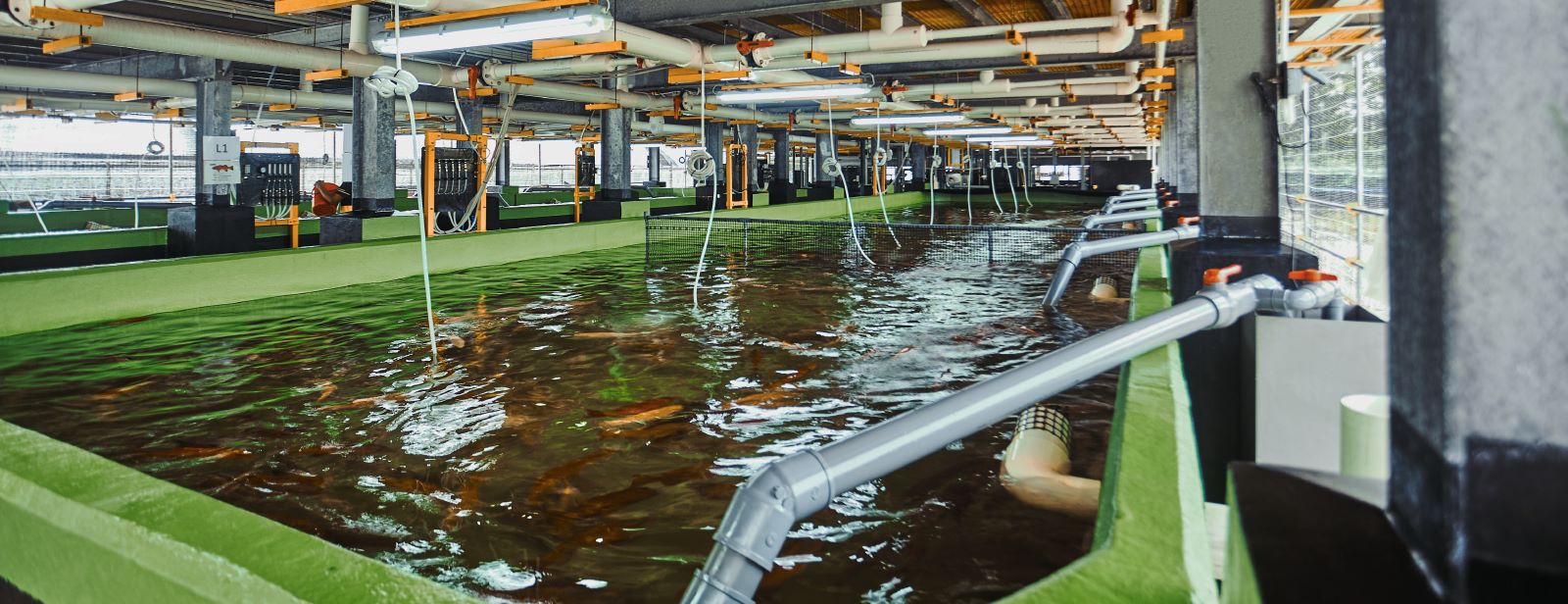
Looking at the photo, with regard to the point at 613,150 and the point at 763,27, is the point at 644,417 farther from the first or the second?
the point at 613,150

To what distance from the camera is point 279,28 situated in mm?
13086

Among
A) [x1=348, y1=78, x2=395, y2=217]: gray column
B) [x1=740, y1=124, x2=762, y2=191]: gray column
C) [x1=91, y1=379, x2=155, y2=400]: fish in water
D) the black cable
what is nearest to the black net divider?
the black cable

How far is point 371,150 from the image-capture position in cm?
1498

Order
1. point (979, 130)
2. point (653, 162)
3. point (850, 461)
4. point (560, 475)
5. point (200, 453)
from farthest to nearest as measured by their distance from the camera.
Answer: point (653, 162) → point (979, 130) → point (200, 453) → point (560, 475) → point (850, 461)

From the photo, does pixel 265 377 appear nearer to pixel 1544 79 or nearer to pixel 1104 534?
pixel 1104 534

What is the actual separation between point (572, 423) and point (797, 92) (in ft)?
27.2

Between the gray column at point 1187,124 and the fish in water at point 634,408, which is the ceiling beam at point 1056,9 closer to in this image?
the gray column at point 1187,124

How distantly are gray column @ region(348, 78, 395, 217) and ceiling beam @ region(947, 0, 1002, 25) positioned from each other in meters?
9.54

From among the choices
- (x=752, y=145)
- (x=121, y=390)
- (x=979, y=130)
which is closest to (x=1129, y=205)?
(x=979, y=130)

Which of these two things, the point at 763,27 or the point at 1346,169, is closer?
the point at 1346,169

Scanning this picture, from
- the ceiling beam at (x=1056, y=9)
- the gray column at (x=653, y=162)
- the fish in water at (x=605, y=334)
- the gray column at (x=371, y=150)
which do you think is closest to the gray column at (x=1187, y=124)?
the ceiling beam at (x=1056, y=9)

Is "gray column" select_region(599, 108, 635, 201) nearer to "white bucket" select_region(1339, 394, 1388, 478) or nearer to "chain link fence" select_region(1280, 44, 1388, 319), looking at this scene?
"chain link fence" select_region(1280, 44, 1388, 319)

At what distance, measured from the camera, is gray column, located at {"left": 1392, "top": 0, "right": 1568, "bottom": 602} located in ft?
2.95

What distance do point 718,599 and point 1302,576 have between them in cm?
90
